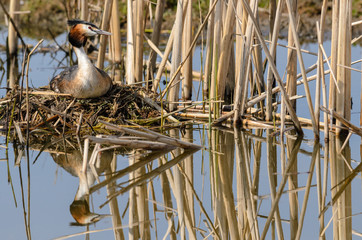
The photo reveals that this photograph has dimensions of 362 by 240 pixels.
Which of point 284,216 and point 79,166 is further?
point 79,166

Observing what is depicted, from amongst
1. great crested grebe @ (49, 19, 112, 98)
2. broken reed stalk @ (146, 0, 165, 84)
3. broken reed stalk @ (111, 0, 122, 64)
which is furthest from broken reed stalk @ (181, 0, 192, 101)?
broken reed stalk @ (111, 0, 122, 64)

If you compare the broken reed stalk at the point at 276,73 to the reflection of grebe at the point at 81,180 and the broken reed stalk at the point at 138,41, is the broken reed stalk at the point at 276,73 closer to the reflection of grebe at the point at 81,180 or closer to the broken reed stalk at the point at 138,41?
the reflection of grebe at the point at 81,180

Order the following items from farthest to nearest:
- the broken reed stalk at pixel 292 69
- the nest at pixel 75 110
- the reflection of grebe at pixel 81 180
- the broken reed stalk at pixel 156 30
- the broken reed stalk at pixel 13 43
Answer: the broken reed stalk at pixel 13 43 < the broken reed stalk at pixel 156 30 < the nest at pixel 75 110 < the broken reed stalk at pixel 292 69 < the reflection of grebe at pixel 81 180

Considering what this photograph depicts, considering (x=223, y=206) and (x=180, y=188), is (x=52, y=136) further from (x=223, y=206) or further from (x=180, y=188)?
(x=223, y=206)

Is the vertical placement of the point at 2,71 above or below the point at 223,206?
above

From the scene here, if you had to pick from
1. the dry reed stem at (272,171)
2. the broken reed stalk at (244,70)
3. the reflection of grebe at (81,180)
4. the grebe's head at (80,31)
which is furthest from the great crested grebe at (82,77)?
the dry reed stem at (272,171)

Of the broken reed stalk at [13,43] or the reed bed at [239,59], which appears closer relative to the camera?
the reed bed at [239,59]

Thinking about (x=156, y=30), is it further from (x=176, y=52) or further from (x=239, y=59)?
(x=239, y=59)

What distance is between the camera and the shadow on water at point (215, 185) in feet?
11.9

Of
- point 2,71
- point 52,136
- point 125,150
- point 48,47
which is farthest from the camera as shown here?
point 48,47

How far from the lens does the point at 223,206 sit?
3.94 metres

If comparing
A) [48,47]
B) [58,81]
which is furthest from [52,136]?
[48,47]

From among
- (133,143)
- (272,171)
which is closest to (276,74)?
(272,171)

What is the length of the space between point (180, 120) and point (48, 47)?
5525mm
